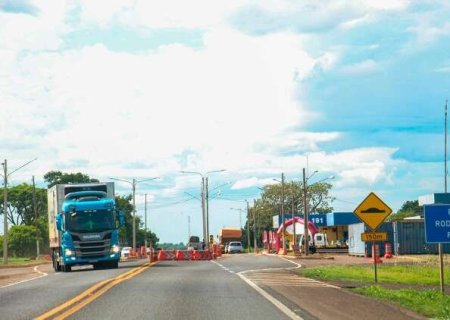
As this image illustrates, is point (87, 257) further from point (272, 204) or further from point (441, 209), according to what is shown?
point (272, 204)

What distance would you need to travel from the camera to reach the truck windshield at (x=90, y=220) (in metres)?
36.5

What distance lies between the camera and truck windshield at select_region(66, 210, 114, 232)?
3653 centimetres

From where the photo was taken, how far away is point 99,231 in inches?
1463

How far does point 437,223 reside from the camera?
19875 millimetres

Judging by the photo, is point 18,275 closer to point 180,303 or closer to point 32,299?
point 32,299

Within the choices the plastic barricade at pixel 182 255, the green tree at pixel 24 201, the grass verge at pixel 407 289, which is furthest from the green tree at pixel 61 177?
the grass verge at pixel 407 289

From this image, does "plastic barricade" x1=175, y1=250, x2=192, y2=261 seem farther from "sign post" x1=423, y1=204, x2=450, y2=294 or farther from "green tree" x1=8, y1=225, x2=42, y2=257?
"green tree" x1=8, y1=225, x2=42, y2=257

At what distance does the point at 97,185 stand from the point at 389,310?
78.2ft

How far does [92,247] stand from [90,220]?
1419mm

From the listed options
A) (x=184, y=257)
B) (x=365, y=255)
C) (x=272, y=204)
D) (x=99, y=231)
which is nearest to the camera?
(x=99, y=231)

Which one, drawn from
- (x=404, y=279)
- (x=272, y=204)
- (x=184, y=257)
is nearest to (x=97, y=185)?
(x=404, y=279)

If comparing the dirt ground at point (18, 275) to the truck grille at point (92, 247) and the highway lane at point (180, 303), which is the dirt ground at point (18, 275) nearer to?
the truck grille at point (92, 247)

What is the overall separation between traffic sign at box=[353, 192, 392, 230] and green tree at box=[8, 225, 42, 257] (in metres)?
101

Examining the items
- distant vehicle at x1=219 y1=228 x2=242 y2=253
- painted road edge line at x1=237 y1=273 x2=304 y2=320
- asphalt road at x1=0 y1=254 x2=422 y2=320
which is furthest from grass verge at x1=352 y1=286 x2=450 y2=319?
distant vehicle at x1=219 y1=228 x2=242 y2=253
